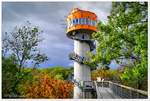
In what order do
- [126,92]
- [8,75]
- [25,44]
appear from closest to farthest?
[126,92]
[8,75]
[25,44]

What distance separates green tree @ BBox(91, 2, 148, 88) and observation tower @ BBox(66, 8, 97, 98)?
5.97 ft

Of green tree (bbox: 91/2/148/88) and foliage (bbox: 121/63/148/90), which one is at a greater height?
green tree (bbox: 91/2/148/88)

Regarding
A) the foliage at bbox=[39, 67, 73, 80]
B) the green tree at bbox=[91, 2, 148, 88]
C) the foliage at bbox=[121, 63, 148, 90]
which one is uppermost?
the green tree at bbox=[91, 2, 148, 88]

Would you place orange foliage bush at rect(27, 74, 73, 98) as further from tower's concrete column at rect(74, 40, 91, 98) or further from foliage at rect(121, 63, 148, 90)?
foliage at rect(121, 63, 148, 90)

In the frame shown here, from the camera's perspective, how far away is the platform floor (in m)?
6.11

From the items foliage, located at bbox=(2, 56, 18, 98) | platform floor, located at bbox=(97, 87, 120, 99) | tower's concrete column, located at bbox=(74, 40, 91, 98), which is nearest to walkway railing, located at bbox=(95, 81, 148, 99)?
platform floor, located at bbox=(97, 87, 120, 99)

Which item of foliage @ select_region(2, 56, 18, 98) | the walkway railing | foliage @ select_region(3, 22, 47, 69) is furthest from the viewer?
foliage @ select_region(3, 22, 47, 69)

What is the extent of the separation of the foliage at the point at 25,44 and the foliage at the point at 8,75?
13 centimetres

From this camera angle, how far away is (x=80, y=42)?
854cm

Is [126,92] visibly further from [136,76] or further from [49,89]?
[49,89]

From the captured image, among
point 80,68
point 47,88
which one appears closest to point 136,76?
point 47,88

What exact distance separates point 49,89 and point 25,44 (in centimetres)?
93

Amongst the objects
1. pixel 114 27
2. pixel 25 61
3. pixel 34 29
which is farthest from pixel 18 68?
pixel 114 27

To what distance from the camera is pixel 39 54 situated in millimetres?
6707
